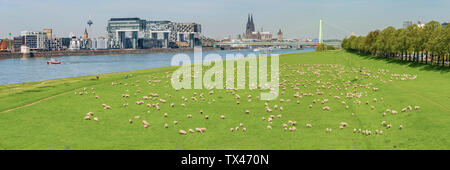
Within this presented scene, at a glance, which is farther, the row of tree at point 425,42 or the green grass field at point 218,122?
the row of tree at point 425,42

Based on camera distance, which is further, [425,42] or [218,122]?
[425,42]

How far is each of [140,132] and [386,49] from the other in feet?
282

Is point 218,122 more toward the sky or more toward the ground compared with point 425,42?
more toward the ground

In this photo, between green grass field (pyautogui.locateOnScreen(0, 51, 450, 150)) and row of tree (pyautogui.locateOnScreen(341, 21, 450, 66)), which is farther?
row of tree (pyautogui.locateOnScreen(341, 21, 450, 66))

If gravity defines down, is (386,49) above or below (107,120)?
above

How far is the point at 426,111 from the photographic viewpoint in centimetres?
2075

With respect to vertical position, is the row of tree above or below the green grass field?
above

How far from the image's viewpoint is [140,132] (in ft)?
53.3

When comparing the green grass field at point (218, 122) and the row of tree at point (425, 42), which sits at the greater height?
the row of tree at point (425, 42)

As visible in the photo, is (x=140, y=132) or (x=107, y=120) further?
(x=107, y=120)

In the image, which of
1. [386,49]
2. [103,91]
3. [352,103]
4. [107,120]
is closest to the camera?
[107,120]
